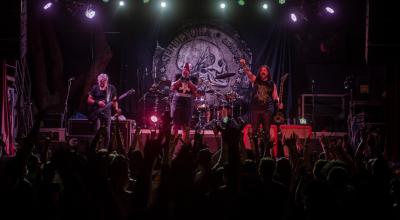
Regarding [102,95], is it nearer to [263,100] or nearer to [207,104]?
[207,104]

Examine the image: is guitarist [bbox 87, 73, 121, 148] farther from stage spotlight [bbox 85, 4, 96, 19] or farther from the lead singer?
stage spotlight [bbox 85, 4, 96, 19]

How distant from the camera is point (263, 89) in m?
11.7

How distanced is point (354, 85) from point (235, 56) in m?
3.65

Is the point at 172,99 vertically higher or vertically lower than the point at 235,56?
lower

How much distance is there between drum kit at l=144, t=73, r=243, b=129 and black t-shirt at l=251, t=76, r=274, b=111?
1.78 meters

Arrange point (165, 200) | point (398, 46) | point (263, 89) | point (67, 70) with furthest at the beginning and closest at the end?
point (67, 70) < point (263, 89) < point (398, 46) < point (165, 200)

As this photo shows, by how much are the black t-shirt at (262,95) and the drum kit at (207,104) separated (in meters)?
1.78

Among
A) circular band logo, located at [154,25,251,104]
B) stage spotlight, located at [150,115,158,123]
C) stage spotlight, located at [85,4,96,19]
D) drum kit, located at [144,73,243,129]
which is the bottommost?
stage spotlight, located at [150,115,158,123]

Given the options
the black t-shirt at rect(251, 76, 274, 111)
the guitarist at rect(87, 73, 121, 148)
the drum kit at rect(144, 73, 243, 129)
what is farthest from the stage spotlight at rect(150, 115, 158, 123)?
the black t-shirt at rect(251, 76, 274, 111)

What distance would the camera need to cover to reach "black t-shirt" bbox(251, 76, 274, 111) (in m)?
11.6

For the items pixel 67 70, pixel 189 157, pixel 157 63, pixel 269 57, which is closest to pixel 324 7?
pixel 269 57

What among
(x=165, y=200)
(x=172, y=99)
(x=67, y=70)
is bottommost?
(x=165, y=200)

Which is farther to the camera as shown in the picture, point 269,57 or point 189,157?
point 269,57

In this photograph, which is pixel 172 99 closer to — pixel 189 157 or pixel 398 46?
pixel 398 46
